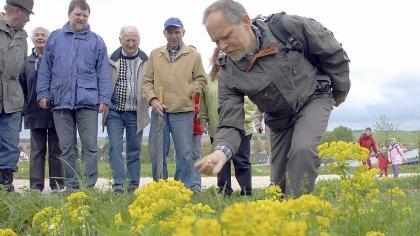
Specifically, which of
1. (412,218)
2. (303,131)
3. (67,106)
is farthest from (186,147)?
(412,218)

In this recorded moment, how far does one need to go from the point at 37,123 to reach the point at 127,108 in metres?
1.31

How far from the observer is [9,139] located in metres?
7.30

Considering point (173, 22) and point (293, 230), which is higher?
point (173, 22)

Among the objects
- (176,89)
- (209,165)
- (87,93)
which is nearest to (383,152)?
(176,89)

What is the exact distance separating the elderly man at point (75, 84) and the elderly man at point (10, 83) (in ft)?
1.41

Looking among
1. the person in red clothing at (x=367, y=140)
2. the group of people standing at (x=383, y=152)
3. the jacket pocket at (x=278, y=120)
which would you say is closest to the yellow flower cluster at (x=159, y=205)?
the jacket pocket at (x=278, y=120)

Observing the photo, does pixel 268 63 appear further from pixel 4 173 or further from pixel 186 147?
pixel 4 173

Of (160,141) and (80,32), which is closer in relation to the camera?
(80,32)

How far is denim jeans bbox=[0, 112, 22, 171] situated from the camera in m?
7.30

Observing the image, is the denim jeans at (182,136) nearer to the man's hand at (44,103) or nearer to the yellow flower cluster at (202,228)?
the man's hand at (44,103)

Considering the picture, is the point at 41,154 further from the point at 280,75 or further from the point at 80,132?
Result: the point at 280,75

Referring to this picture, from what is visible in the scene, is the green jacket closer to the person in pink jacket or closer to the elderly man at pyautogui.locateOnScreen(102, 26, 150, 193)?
the elderly man at pyautogui.locateOnScreen(102, 26, 150, 193)

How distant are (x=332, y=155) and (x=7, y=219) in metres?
3.10

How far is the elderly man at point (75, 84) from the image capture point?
694 cm
